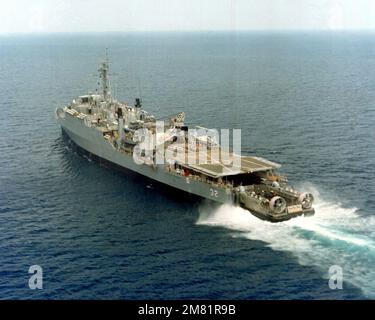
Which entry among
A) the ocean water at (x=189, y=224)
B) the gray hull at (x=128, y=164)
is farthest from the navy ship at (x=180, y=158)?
the ocean water at (x=189, y=224)

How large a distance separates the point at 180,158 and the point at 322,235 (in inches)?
936

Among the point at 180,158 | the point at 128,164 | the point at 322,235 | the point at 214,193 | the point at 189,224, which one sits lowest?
the point at 322,235

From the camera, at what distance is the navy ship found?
5922cm

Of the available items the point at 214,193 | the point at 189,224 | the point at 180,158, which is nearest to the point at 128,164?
the point at 180,158

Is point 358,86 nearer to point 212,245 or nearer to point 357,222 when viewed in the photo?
point 357,222

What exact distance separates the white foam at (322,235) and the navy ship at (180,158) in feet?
4.70

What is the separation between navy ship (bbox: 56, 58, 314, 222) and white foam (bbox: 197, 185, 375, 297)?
56.3 inches

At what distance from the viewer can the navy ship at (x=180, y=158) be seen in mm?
59219

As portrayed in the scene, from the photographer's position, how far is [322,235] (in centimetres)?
5281

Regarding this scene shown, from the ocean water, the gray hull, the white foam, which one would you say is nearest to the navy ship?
the gray hull

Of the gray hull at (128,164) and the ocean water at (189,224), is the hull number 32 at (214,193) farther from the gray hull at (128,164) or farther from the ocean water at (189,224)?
the ocean water at (189,224)

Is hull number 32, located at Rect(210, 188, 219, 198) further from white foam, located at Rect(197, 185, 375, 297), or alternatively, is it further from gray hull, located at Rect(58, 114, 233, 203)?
white foam, located at Rect(197, 185, 375, 297)

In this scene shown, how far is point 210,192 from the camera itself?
62969 millimetres

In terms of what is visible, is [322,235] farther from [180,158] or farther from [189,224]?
[180,158]
